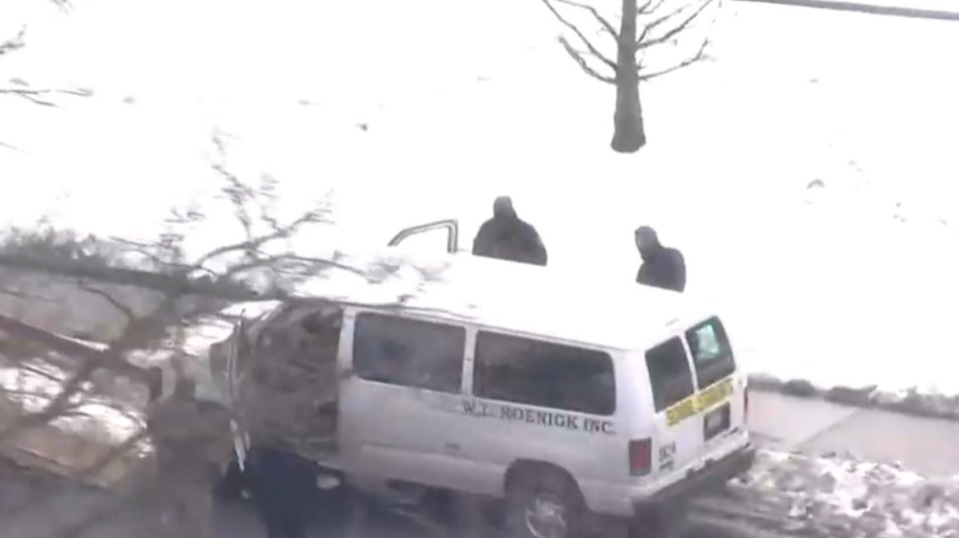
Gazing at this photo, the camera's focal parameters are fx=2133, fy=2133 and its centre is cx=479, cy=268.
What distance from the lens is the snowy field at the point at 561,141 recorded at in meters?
17.2

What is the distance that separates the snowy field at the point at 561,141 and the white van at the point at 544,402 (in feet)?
10.3

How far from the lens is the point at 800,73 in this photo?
22188mm

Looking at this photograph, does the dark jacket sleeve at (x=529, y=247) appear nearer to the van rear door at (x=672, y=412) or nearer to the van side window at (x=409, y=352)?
the van side window at (x=409, y=352)

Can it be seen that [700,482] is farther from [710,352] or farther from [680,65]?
[680,65]

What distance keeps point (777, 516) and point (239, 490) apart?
3171mm

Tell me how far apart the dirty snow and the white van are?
1.26ft

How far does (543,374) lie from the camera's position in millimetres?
12078

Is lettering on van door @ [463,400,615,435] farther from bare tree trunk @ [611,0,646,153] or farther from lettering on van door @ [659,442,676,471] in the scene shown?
bare tree trunk @ [611,0,646,153]

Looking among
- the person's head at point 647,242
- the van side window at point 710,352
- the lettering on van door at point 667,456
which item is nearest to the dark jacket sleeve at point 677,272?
the person's head at point 647,242

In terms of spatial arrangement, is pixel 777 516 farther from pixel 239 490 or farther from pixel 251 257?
pixel 251 257

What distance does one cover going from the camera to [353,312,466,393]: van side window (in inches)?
484

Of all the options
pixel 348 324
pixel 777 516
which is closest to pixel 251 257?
pixel 348 324

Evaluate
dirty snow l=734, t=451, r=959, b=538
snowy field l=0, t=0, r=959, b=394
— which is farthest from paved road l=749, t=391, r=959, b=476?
snowy field l=0, t=0, r=959, b=394

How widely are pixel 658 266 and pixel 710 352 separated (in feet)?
7.10
